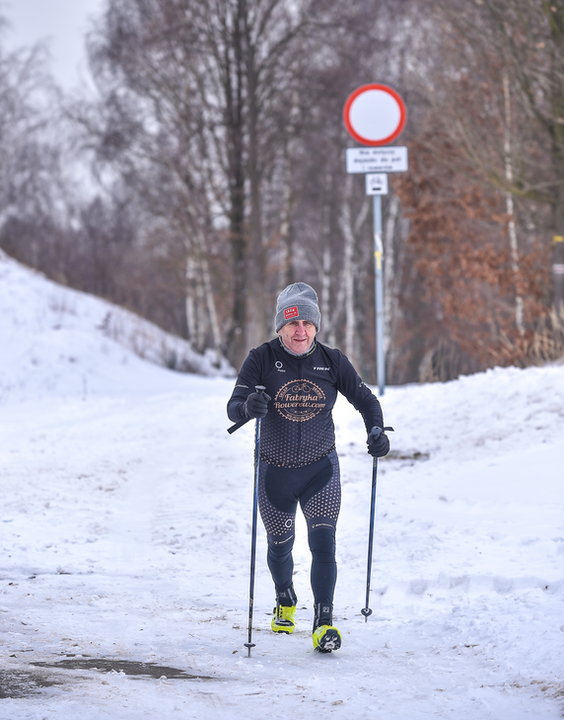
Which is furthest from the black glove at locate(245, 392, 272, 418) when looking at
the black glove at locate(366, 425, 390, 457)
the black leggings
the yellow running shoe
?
the yellow running shoe

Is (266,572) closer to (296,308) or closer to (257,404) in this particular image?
(257,404)

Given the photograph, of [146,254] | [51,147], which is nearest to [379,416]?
[146,254]

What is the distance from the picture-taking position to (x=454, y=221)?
20844mm

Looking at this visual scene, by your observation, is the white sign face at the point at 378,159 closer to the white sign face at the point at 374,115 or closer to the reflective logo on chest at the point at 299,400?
the white sign face at the point at 374,115

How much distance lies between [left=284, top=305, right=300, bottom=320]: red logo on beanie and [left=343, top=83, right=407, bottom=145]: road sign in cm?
620

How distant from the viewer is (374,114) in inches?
414

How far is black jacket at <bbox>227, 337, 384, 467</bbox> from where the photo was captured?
4.71m

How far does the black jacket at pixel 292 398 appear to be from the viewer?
4.71 m

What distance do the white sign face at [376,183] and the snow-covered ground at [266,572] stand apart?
227cm

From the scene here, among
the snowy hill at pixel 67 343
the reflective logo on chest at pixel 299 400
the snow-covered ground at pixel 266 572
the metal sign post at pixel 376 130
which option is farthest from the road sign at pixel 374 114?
the reflective logo on chest at pixel 299 400

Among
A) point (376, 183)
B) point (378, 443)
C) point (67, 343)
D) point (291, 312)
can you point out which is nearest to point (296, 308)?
point (291, 312)

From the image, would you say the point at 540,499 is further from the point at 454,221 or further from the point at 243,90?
the point at 243,90

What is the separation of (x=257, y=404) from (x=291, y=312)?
55 centimetres

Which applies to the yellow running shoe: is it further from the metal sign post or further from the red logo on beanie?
the metal sign post
